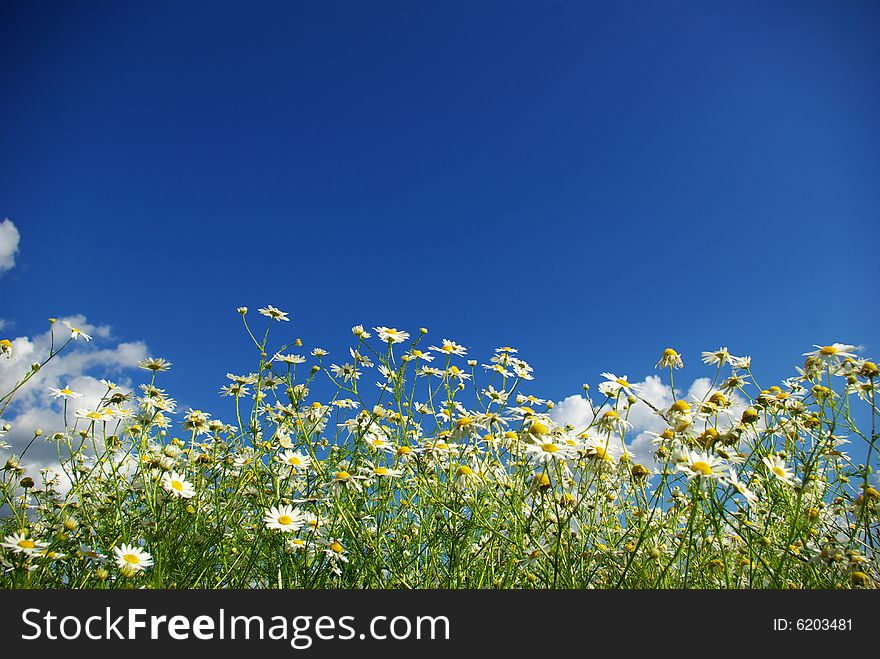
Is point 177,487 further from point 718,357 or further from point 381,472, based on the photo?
point 718,357

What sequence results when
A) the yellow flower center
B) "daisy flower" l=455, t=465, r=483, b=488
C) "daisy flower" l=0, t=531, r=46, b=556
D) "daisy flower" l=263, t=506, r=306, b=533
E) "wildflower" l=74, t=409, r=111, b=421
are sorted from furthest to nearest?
"wildflower" l=74, t=409, r=111, b=421, "daisy flower" l=455, t=465, r=483, b=488, "daisy flower" l=263, t=506, r=306, b=533, "daisy flower" l=0, t=531, r=46, b=556, the yellow flower center

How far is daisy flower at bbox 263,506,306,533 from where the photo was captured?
2555 millimetres

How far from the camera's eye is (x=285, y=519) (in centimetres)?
266

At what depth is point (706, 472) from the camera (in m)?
1.96

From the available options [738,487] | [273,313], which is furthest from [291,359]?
[738,487]

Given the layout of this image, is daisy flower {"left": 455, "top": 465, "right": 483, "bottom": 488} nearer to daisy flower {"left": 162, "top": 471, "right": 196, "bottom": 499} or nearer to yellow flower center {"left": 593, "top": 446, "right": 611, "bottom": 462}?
yellow flower center {"left": 593, "top": 446, "right": 611, "bottom": 462}

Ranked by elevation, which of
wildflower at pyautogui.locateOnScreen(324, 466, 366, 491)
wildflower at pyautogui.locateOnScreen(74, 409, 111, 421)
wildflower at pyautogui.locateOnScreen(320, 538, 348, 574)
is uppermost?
wildflower at pyautogui.locateOnScreen(74, 409, 111, 421)

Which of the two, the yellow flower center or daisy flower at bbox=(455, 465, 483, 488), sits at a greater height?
the yellow flower center

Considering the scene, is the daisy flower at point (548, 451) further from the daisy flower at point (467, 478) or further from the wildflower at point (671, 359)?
the wildflower at point (671, 359)

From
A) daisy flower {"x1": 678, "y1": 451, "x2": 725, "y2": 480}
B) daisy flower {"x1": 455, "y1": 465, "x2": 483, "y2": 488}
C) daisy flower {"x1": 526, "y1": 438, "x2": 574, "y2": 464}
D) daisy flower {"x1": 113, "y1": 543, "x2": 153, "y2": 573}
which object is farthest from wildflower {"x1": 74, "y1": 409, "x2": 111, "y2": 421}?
daisy flower {"x1": 678, "y1": 451, "x2": 725, "y2": 480}

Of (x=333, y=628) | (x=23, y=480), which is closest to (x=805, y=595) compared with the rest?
(x=333, y=628)

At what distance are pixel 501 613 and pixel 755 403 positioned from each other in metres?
1.90

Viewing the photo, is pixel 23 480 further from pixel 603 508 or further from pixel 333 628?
pixel 603 508

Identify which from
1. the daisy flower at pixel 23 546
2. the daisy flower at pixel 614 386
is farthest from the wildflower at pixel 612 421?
the daisy flower at pixel 23 546
